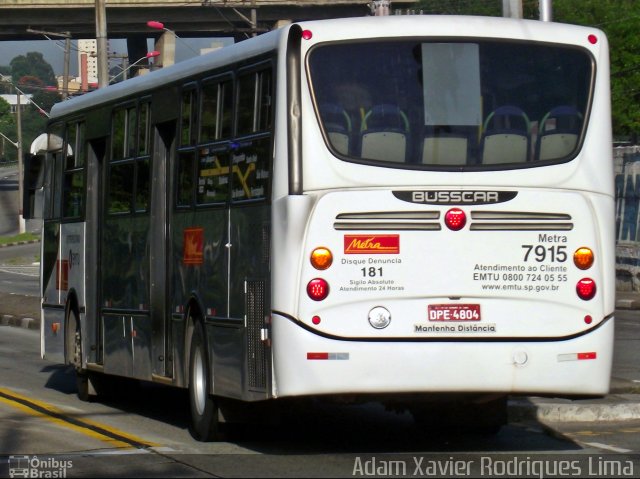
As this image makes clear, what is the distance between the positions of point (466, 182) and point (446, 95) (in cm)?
65

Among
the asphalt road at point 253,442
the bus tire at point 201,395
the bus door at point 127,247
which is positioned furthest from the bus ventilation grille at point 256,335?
the bus door at point 127,247

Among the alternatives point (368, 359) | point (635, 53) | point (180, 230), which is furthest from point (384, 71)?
point (635, 53)

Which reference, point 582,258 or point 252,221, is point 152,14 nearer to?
point 252,221

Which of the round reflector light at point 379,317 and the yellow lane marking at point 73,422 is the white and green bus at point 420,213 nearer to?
the round reflector light at point 379,317

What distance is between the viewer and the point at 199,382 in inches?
469

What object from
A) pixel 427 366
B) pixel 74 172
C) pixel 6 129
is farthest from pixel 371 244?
pixel 6 129

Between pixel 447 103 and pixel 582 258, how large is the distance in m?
1.46

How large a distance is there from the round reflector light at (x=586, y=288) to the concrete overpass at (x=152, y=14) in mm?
61747

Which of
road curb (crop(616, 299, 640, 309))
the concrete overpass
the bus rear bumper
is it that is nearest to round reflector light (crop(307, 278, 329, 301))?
the bus rear bumper

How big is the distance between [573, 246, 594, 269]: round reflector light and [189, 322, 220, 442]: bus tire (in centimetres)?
313

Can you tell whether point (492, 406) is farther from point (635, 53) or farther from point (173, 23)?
point (173, 23)

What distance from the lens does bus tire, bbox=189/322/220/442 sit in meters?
11.5

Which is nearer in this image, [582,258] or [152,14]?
[582,258]

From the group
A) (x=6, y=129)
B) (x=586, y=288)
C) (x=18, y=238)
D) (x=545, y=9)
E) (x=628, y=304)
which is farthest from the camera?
(x=6, y=129)
